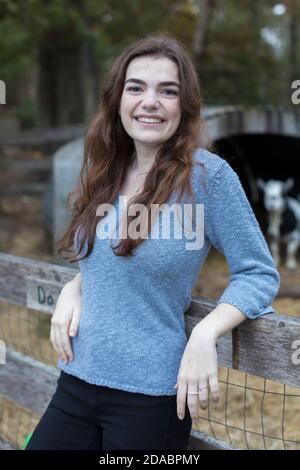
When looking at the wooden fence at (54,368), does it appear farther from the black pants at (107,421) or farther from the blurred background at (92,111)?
the blurred background at (92,111)

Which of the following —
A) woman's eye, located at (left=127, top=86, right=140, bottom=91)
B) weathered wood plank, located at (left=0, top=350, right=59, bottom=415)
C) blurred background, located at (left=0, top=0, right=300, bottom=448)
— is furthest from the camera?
blurred background, located at (left=0, top=0, right=300, bottom=448)

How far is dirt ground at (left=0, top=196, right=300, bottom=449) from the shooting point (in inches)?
121

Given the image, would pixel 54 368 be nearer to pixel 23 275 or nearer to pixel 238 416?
pixel 23 275

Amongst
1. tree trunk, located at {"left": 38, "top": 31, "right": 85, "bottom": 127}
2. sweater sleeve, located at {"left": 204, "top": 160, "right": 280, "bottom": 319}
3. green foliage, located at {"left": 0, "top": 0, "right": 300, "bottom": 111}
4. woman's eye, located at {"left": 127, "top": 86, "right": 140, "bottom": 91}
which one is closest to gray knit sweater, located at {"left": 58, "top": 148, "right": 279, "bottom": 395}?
sweater sleeve, located at {"left": 204, "top": 160, "right": 280, "bottom": 319}

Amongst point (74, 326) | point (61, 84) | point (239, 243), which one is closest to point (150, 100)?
point (239, 243)

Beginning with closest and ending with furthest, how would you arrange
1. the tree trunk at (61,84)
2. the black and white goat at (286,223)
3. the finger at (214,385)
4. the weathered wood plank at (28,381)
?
the finger at (214,385), the weathered wood plank at (28,381), the black and white goat at (286,223), the tree trunk at (61,84)

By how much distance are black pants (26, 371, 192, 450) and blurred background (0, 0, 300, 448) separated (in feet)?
4.68

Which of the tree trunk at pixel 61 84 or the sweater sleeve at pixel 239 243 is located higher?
the tree trunk at pixel 61 84

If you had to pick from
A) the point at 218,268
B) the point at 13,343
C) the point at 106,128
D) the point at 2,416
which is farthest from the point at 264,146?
the point at 106,128

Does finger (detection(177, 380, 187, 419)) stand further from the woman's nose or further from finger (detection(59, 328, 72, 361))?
the woman's nose

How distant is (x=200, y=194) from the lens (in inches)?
62.5

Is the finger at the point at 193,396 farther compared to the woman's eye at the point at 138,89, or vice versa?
the woman's eye at the point at 138,89

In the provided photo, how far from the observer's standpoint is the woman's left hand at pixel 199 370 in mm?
1523

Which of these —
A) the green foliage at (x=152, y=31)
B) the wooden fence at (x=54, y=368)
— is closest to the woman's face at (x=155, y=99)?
the wooden fence at (x=54, y=368)
